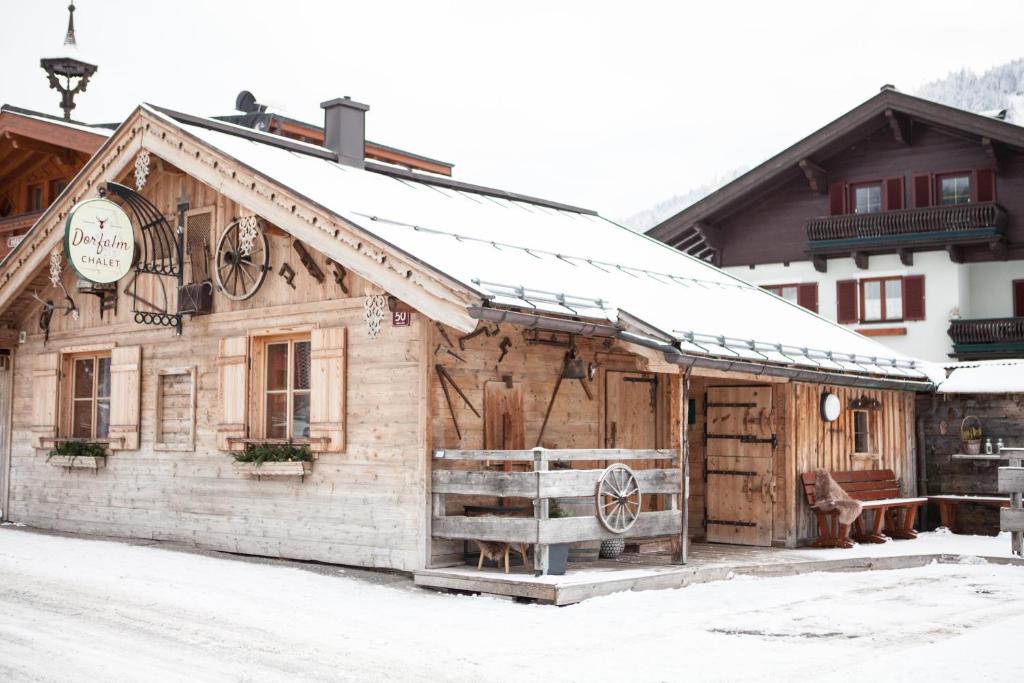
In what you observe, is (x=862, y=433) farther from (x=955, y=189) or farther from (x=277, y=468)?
(x=955, y=189)

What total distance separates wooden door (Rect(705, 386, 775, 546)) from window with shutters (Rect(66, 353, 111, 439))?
26.0 ft

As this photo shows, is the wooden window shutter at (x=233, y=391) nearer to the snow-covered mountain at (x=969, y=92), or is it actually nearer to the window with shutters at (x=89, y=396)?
the window with shutters at (x=89, y=396)

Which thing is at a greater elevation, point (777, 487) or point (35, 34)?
point (35, 34)

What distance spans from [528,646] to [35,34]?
102m

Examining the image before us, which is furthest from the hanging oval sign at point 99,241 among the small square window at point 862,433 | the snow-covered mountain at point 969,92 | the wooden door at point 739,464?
the snow-covered mountain at point 969,92

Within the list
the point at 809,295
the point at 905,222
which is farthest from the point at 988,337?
the point at 809,295

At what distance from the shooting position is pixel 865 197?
102 feet

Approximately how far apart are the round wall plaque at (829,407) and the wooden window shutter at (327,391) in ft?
22.2

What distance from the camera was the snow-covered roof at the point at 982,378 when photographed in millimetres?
18469

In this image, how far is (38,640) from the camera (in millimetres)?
8883

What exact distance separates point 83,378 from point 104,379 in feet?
1.67

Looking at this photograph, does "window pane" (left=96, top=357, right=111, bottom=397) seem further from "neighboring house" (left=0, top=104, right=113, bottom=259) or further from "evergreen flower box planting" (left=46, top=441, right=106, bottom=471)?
"neighboring house" (left=0, top=104, right=113, bottom=259)

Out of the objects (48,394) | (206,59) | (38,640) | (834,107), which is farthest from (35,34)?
(38,640)

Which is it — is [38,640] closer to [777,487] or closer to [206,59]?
[777,487]
